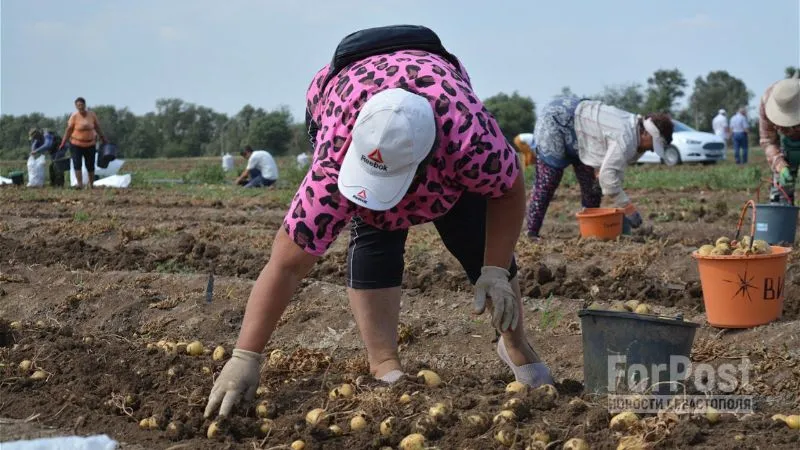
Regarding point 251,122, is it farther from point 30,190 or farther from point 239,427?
point 239,427

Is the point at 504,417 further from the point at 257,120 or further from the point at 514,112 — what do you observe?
the point at 257,120

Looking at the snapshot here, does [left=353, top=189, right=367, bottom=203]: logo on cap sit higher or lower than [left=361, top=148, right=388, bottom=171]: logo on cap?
lower

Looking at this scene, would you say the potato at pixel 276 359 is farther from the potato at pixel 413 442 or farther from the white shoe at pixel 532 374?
the potato at pixel 413 442

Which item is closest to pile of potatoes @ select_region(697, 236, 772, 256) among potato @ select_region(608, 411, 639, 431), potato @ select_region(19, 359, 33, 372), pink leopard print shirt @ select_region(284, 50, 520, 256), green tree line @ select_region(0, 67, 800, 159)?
pink leopard print shirt @ select_region(284, 50, 520, 256)

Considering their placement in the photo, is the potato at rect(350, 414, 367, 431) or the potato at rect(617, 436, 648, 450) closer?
the potato at rect(617, 436, 648, 450)

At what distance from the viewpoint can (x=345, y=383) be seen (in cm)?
336

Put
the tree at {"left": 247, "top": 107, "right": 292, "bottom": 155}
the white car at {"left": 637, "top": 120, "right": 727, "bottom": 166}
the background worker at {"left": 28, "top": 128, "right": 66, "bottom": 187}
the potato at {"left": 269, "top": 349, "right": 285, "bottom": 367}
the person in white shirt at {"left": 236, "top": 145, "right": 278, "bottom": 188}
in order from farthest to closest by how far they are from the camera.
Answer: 1. the tree at {"left": 247, "top": 107, "right": 292, "bottom": 155}
2. the white car at {"left": 637, "top": 120, "right": 727, "bottom": 166}
3. the person in white shirt at {"left": 236, "top": 145, "right": 278, "bottom": 188}
4. the background worker at {"left": 28, "top": 128, "right": 66, "bottom": 187}
5. the potato at {"left": 269, "top": 349, "right": 285, "bottom": 367}

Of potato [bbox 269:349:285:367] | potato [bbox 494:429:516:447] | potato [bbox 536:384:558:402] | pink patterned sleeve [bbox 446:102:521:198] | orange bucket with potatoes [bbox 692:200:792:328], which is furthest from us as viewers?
orange bucket with potatoes [bbox 692:200:792:328]

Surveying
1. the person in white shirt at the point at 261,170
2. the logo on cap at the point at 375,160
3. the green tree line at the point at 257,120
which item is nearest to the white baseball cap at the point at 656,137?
the logo on cap at the point at 375,160

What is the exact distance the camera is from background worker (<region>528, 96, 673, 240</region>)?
714 centimetres

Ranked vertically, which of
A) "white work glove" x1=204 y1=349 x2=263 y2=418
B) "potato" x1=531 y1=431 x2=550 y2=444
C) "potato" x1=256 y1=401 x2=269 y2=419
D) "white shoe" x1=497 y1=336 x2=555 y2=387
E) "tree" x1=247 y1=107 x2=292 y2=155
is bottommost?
"white shoe" x1=497 y1=336 x2=555 y2=387

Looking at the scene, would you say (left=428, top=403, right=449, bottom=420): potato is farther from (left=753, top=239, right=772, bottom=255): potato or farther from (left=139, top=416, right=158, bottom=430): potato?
(left=753, top=239, right=772, bottom=255): potato

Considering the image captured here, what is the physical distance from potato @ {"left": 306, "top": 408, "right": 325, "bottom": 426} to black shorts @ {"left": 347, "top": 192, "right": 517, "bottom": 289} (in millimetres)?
659

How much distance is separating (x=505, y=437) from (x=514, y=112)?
133 feet
